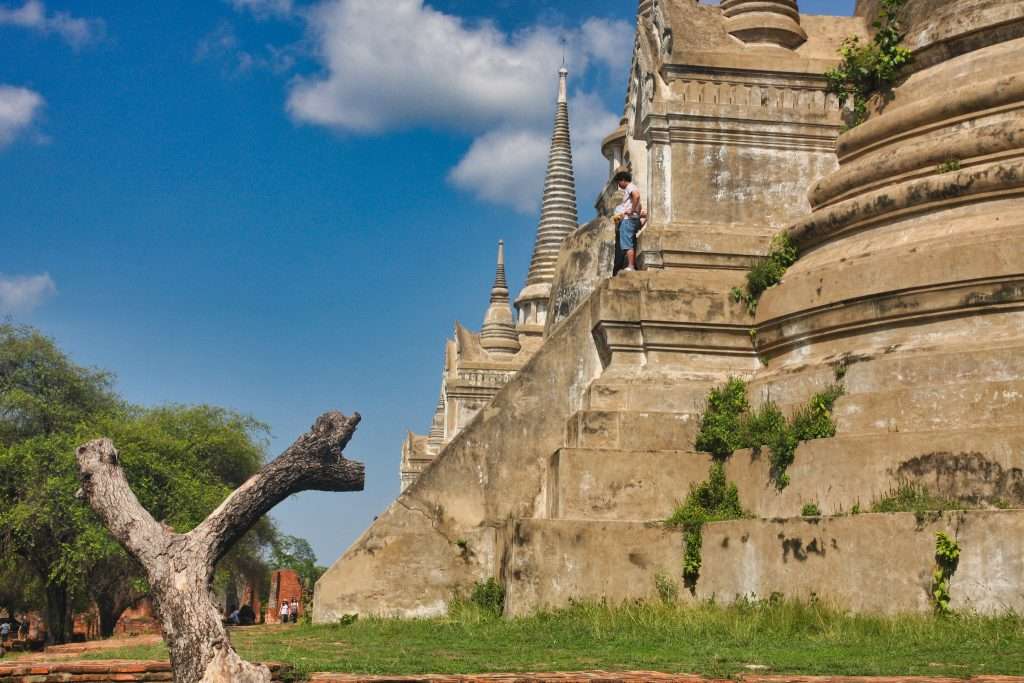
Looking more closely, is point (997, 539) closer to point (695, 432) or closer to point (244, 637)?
point (695, 432)

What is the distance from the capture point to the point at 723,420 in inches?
445

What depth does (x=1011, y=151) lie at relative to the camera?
1080cm

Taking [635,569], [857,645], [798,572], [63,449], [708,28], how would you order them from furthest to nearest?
[63,449]
[708,28]
[635,569]
[798,572]
[857,645]

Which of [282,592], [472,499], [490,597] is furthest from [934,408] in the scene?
[282,592]

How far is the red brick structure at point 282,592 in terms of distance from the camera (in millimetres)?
32594

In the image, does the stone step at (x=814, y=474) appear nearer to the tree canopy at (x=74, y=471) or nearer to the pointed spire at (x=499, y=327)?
the tree canopy at (x=74, y=471)

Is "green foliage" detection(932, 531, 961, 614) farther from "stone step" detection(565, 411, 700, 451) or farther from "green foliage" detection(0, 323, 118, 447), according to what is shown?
"green foliage" detection(0, 323, 118, 447)

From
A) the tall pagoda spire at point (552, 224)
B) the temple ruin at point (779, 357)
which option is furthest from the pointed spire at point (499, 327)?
the temple ruin at point (779, 357)

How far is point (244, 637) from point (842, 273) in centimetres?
649

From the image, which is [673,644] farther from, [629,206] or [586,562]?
[629,206]

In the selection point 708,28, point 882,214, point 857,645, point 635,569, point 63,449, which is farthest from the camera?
point 63,449

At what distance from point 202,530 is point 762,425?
5.32 meters

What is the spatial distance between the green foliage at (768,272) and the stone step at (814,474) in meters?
1.85

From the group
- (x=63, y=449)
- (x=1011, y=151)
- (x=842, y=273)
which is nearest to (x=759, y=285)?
(x=842, y=273)
